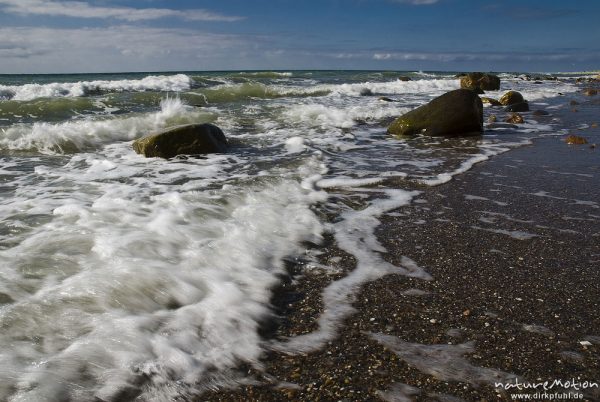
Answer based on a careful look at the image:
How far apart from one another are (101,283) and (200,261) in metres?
0.65

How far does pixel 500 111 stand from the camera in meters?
13.2

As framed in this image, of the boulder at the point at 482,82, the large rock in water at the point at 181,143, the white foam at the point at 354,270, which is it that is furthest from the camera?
the boulder at the point at 482,82

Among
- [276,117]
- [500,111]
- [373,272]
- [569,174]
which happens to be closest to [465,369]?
[373,272]

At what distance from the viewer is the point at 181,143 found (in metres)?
6.93

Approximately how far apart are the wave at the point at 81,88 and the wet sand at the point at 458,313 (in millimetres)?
16646

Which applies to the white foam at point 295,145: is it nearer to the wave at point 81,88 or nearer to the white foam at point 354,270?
the white foam at point 354,270

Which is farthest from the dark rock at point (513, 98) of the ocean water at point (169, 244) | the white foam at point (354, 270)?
the white foam at point (354, 270)

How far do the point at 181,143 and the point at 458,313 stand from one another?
544 cm

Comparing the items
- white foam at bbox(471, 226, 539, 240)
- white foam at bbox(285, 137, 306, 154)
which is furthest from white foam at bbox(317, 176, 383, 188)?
white foam at bbox(285, 137, 306, 154)

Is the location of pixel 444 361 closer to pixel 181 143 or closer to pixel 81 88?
pixel 181 143

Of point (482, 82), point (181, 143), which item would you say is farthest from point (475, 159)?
point (482, 82)

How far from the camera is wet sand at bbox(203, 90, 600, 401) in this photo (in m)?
1.93

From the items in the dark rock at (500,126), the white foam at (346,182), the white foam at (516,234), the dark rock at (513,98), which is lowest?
the white foam at (516,234)

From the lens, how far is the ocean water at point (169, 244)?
2025 mm
